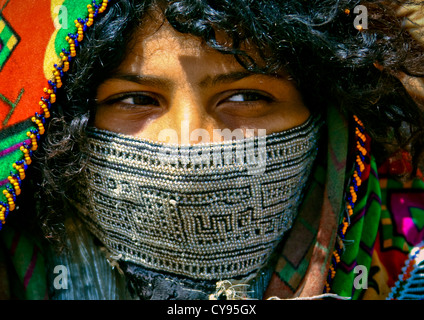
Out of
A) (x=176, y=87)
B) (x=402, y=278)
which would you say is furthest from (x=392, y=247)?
(x=176, y=87)

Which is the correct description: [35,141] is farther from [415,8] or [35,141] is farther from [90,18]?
[415,8]

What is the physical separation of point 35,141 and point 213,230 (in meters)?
0.68

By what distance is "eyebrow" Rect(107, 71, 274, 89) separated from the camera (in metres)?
1.53

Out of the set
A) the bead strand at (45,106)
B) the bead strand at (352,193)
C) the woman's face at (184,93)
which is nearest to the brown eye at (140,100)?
the woman's face at (184,93)

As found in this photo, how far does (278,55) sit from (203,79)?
27cm

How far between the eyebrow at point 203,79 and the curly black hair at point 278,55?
43 mm

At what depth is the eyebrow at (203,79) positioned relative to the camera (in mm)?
1528

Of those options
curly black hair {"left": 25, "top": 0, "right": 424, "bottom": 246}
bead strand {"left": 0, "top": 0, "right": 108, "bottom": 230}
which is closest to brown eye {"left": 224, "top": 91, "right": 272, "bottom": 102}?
curly black hair {"left": 25, "top": 0, "right": 424, "bottom": 246}

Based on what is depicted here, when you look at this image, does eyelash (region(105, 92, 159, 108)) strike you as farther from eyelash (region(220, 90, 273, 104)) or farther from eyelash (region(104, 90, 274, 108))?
eyelash (region(220, 90, 273, 104))

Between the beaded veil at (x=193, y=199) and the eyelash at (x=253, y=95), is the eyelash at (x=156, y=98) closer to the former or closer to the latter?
the eyelash at (x=253, y=95)

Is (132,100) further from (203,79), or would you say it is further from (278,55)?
(278,55)

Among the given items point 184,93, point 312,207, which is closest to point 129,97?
point 184,93

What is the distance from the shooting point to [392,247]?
1.92 m

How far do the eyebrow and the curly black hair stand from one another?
0.14 ft
